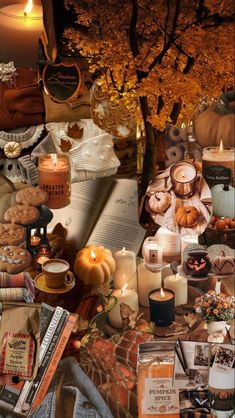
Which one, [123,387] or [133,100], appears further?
[123,387]

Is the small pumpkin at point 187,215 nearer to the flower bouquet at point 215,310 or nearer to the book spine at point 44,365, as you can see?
the flower bouquet at point 215,310

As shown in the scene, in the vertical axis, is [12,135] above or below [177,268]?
above

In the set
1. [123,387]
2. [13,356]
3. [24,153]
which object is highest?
[24,153]

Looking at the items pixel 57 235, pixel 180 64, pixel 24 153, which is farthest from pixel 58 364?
pixel 180 64

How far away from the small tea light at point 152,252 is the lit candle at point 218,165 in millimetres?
192

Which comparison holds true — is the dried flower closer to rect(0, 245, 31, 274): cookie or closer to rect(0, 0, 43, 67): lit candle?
rect(0, 245, 31, 274): cookie

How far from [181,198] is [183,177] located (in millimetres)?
50

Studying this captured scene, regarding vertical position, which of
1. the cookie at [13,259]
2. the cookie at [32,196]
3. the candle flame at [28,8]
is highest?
the candle flame at [28,8]

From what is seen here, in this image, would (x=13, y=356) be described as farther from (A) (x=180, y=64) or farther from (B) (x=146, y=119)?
(A) (x=180, y=64)

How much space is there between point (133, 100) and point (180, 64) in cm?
13

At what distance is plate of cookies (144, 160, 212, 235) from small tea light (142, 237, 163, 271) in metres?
0.05

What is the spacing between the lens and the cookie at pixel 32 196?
1.68 metres

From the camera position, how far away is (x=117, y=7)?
5.24ft

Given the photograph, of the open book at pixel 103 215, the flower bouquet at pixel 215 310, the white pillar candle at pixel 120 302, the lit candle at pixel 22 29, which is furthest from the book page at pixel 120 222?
the lit candle at pixel 22 29
